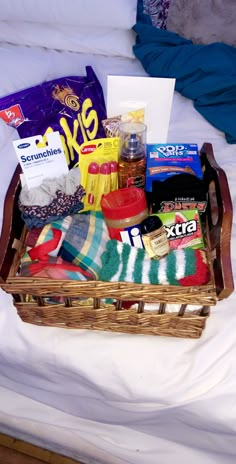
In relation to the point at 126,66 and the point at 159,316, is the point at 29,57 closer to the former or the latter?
the point at 126,66

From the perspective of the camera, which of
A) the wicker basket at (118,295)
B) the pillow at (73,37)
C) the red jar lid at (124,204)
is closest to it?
the wicker basket at (118,295)

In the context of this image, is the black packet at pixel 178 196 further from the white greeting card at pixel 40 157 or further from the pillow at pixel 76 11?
the pillow at pixel 76 11

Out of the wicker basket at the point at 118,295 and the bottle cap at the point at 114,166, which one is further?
the bottle cap at the point at 114,166

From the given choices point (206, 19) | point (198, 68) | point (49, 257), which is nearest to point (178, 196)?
point (49, 257)

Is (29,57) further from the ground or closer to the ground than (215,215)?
further from the ground

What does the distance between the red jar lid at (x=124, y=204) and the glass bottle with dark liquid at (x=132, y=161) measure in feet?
0.27

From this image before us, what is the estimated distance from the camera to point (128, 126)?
3.01ft

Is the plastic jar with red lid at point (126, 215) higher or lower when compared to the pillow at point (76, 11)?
lower

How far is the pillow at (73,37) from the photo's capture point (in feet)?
4.77

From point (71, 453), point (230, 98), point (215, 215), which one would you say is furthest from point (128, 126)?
point (71, 453)

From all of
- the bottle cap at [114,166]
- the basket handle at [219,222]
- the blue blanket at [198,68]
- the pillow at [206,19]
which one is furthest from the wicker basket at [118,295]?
the pillow at [206,19]

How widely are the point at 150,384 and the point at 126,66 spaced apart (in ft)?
3.83

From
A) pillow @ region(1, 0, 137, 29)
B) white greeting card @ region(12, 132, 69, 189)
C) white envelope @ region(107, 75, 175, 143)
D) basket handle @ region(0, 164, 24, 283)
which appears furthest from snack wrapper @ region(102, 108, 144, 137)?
pillow @ region(1, 0, 137, 29)

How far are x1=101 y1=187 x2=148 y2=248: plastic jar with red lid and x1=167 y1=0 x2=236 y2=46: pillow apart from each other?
36.6 inches
